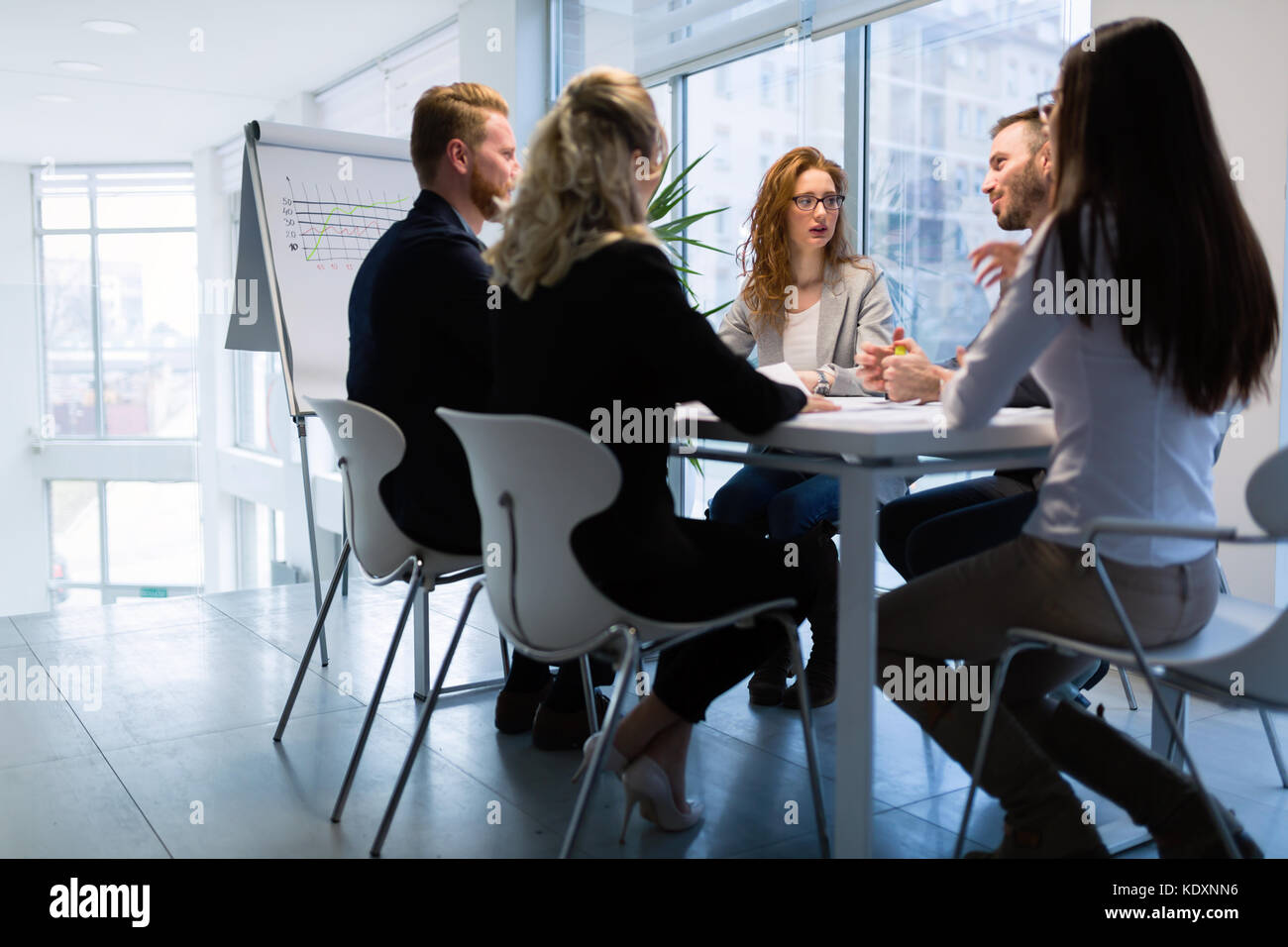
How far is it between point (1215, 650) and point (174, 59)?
7113 mm

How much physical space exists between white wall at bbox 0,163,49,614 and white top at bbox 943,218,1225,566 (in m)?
4.71

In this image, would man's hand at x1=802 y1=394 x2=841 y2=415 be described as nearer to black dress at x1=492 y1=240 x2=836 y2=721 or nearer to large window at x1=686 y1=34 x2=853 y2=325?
black dress at x1=492 y1=240 x2=836 y2=721

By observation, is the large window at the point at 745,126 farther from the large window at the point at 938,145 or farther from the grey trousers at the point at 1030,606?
the grey trousers at the point at 1030,606

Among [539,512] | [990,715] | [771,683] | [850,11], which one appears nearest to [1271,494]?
[990,715]

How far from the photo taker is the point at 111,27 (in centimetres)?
617

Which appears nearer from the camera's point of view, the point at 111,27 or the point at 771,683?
the point at 771,683

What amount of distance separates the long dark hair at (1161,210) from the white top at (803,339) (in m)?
1.38

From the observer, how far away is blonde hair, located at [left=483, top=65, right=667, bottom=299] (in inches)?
63.8

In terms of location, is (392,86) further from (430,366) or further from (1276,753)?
(1276,753)

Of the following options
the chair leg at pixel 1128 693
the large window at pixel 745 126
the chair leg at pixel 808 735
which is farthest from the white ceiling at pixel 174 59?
the chair leg at pixel 808 735
